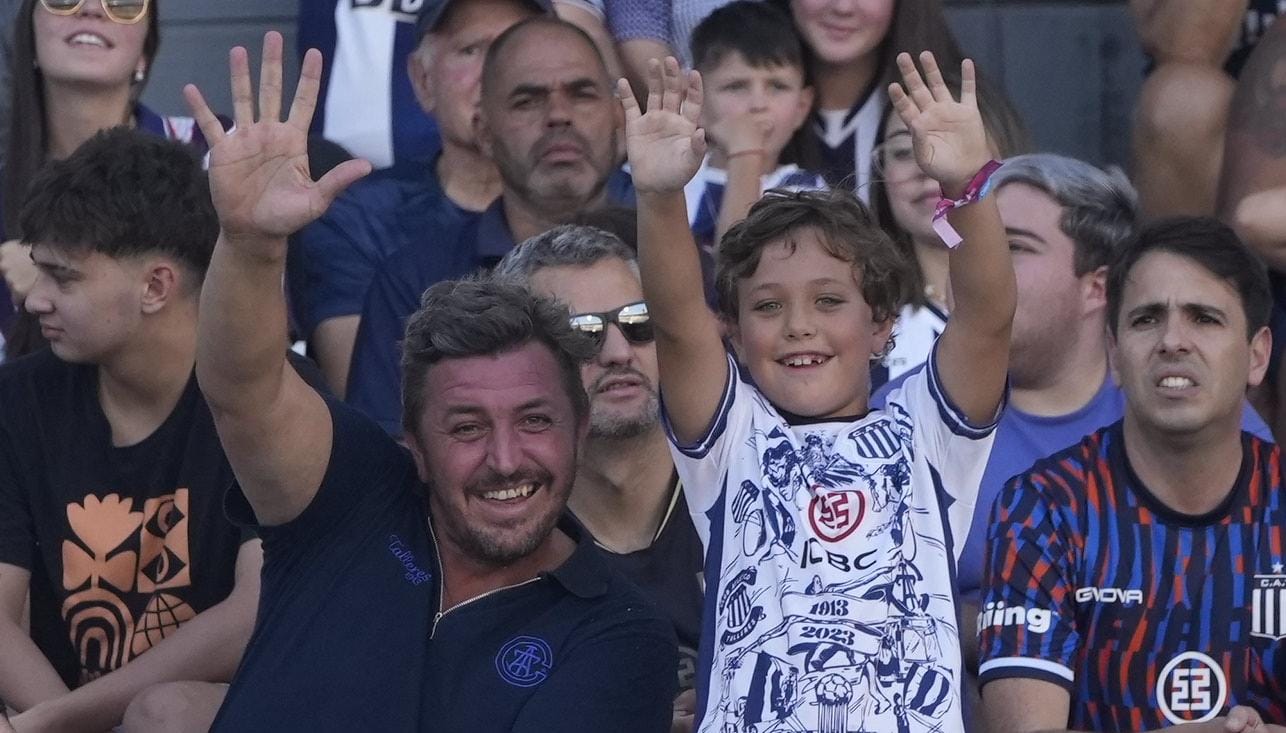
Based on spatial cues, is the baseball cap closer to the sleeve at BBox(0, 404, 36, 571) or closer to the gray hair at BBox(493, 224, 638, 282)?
the gray hair at BBox(493, 224, 638, 282)

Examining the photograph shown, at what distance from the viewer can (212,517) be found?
4008 mm

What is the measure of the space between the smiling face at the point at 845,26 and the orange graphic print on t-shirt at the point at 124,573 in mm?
2092

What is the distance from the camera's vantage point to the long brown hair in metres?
5.01

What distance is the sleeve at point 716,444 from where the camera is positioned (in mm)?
3479

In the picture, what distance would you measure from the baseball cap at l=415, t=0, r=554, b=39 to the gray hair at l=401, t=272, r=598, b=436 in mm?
1942

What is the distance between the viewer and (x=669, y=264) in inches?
132

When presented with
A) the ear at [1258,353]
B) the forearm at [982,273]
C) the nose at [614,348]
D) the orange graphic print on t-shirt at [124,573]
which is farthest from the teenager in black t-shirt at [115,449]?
the ear at [1258,353]

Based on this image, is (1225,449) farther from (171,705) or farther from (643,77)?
(643,77)

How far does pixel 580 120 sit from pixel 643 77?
0.72 meters

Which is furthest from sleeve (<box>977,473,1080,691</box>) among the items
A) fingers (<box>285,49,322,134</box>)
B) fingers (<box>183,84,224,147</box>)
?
fingers (<box>183,84,224,147</box>)

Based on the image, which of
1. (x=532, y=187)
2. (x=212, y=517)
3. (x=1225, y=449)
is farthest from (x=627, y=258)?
(x=1225, y=449)

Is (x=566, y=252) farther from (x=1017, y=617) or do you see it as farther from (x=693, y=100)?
(x=1017, y=617)

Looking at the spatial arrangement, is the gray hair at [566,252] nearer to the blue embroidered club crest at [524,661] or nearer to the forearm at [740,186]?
the forearm at [740,186]

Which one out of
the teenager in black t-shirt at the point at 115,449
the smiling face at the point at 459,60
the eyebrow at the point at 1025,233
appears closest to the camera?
the teenager in black t-shirt at the point at 115,449
